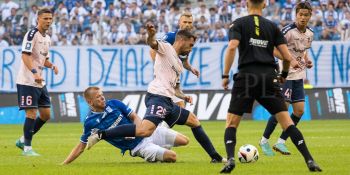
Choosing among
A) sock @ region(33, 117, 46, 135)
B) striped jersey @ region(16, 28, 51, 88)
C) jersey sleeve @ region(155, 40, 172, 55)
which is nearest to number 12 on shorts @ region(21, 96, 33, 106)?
striped jersey @ region(16, 28, 51, 88)

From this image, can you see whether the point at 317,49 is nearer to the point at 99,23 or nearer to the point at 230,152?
the point at 99,23

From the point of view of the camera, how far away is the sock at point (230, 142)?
11.0 m

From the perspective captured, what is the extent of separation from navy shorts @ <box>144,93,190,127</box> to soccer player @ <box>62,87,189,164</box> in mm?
460

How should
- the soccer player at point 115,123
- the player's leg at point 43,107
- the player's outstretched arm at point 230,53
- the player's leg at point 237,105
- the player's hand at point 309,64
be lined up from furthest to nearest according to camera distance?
the player's leg at point 43,107 < the player's hand at point 309,64 < the soccer player at point 115,123 < the player's leg at point 237,105 < the player's outstretched arm at point 230,53

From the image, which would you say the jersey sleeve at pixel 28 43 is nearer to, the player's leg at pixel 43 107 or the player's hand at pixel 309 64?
the player's leg at pixel 43 107

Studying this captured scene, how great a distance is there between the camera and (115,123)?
511 inches

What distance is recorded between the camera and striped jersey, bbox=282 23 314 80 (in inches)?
593

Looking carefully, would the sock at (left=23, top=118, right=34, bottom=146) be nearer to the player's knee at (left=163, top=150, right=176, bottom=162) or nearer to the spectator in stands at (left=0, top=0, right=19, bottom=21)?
the player's knee at (left=163, top=150, right=176, bottom=162)

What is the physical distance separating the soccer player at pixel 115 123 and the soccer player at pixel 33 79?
259 centimetres

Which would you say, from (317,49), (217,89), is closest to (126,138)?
(217,89)

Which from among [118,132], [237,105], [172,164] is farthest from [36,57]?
[237,105]

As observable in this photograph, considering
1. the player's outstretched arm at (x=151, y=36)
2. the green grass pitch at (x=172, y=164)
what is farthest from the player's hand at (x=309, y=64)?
the player's outstretched arm at (x=151, y=36)

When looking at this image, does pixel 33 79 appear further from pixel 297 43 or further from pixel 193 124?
pixel 297 43

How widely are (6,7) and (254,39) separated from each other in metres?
25.5
